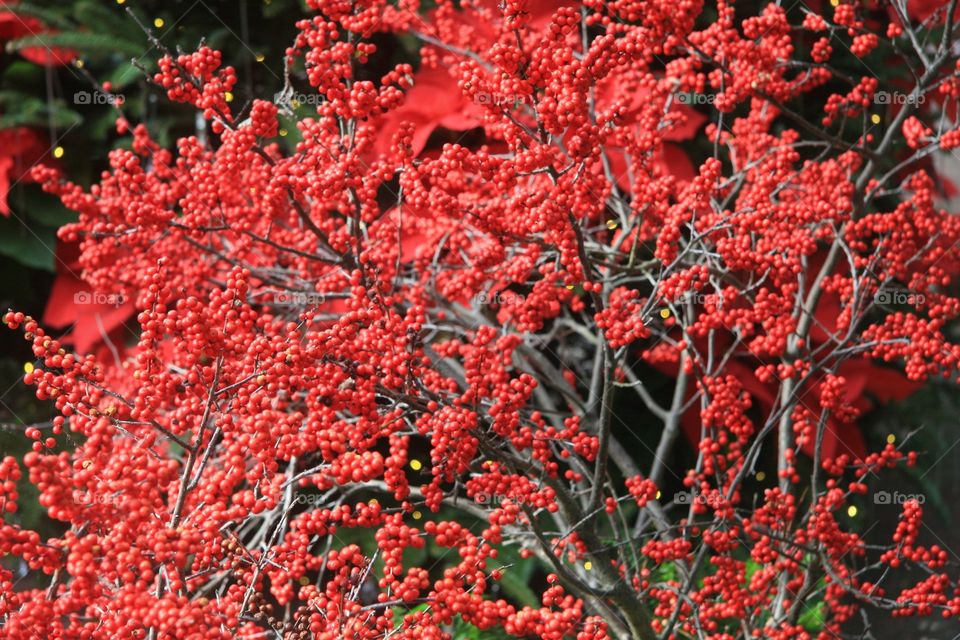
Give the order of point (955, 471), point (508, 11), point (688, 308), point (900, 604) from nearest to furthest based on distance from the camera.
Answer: point (508, 11)
point (900, 604)
point (688, 308)
point (955, 471)

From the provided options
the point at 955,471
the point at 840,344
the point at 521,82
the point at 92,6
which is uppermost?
the point at 92,6

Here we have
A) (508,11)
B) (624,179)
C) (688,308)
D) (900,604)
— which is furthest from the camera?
(624,179)

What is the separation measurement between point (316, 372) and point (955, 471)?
293cm

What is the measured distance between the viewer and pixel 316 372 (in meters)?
1.24

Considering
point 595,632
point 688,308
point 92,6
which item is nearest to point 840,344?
point 688,308

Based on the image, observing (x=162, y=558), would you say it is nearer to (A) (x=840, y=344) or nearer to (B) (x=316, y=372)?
(B) (x=316, y=372)

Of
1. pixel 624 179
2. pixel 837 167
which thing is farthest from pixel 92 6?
pixel 837 167

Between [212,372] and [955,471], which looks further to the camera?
[955,471]

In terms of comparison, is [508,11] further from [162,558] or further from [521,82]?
[162,558]

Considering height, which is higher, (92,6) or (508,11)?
(92,6)

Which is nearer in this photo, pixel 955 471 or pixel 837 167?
pixel 837 167

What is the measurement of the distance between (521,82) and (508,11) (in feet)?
0.28

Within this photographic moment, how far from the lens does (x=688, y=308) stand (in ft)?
6.19

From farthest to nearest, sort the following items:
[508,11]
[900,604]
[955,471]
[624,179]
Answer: [955,471] → [624,179] → [900,604] → [508,11]
